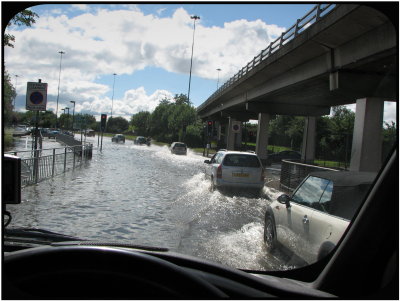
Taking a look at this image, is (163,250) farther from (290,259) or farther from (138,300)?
(290,259)

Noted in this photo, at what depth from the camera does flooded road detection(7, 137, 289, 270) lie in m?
5.30

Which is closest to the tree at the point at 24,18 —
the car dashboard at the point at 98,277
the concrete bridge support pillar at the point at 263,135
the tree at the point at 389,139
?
the car dashboard at the point at 98,277

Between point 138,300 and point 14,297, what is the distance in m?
0.51

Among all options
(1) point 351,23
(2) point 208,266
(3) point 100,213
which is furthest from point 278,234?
(1) point 351,23

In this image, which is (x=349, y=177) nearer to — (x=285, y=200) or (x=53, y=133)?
(x=285, y=200)

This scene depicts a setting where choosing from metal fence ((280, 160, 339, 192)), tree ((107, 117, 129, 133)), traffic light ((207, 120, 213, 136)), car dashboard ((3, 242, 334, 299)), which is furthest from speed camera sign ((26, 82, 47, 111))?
traffic light ((207, 120, 213, 136))

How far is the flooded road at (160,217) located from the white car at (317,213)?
0.27 m

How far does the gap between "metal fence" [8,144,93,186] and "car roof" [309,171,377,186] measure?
8.54 m

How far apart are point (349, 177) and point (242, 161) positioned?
36.1 feet

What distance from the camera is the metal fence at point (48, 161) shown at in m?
12.9

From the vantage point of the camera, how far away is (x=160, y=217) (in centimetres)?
842

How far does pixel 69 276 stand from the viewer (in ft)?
5.97

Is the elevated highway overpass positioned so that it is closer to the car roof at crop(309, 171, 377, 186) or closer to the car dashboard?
the car roof at crop(309, 171, 377, 186)

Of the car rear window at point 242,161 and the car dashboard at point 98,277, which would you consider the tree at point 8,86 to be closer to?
the car dashboard at point 98,277
